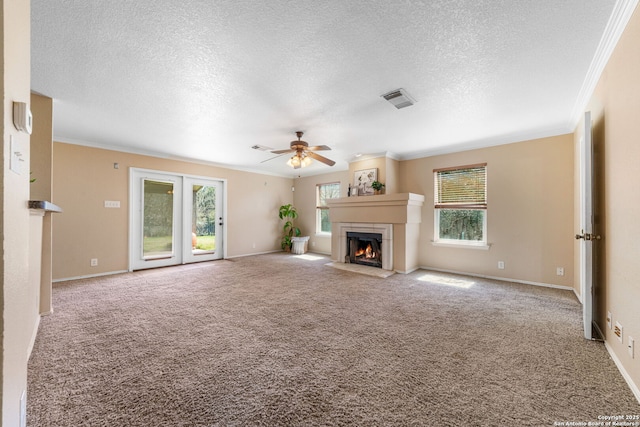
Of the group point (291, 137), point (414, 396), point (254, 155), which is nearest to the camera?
point (414, 396)

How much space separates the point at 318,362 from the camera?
6.33 feet

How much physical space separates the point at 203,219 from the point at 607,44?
6.81 metres

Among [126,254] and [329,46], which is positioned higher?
[329,46]

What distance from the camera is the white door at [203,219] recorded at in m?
5.87

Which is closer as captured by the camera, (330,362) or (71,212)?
(330,362)

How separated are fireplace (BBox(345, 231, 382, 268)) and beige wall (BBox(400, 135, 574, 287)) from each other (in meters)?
1.40

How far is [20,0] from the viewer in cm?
97

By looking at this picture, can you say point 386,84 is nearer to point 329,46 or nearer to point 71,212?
point 329,46

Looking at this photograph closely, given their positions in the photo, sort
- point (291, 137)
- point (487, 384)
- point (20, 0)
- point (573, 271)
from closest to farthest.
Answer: point (20, 0)
point (487, 384)
point (573, 271)
point (291, 137)

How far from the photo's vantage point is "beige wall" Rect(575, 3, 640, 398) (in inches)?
64.3

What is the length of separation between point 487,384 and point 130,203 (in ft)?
19.8

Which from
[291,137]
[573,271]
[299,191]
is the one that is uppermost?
[291,137]

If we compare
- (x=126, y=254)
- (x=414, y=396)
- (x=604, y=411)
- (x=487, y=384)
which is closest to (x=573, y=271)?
(x=604, y=411)

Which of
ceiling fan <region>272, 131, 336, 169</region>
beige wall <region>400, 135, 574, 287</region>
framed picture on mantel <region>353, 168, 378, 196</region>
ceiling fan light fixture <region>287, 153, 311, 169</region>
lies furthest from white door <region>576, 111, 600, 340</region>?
framed picture on mantel <region>353, 168, 378, 196</region>
